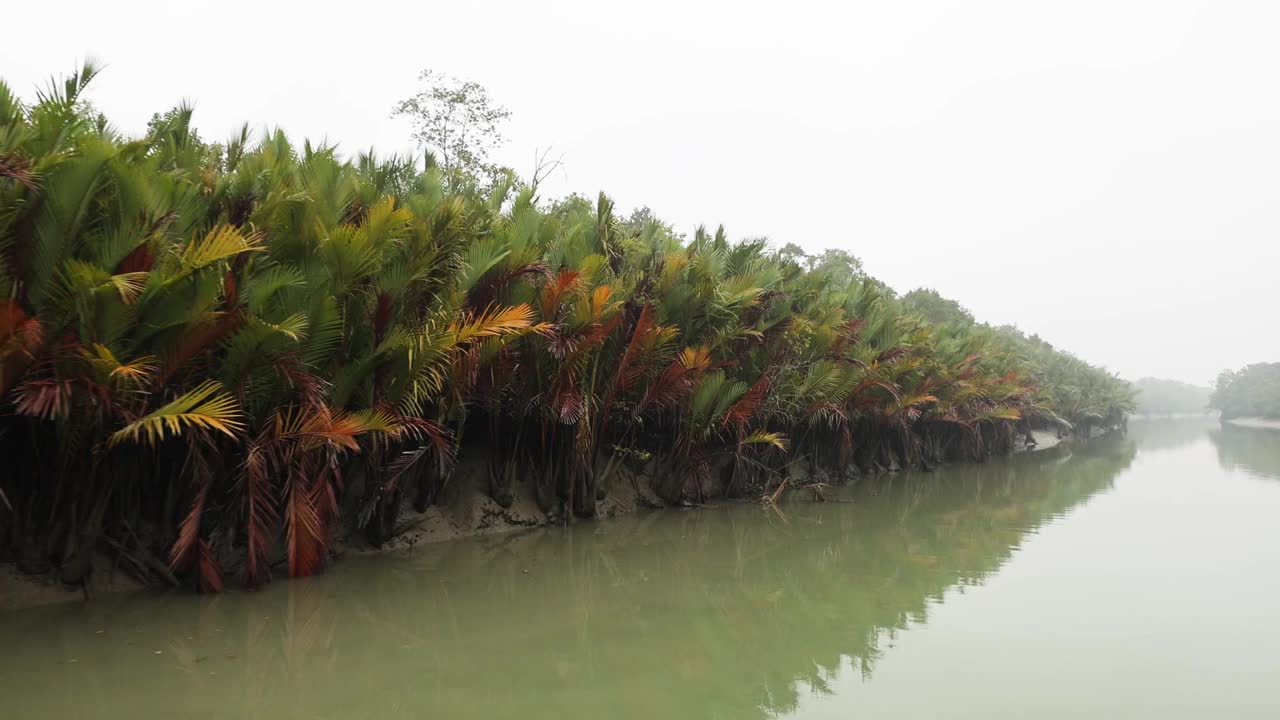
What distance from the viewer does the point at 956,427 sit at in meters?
19.4

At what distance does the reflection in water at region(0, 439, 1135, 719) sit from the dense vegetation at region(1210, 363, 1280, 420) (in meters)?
84.9

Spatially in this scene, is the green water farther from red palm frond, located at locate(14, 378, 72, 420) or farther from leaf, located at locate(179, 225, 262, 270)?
leaf, located at locate(179, 225, 262, 270)

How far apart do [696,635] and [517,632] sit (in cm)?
113

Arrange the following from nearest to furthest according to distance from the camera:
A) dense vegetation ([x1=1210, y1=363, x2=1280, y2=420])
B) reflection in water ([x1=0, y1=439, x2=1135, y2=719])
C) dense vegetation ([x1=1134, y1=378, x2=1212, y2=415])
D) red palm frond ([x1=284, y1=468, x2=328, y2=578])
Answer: reflection in water ([x1=0, y1=439, x2=1135, y2=719]), red palm frond ([x1=284, y1=468, x2=328, y2=578]), dense vegetation ([x1=1210, y1=363, x2=1280, y2=420]), dense vegetation ([x1=1134, y1=378, x2=1212, y2=415])

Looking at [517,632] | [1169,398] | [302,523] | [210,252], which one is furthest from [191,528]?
[1169,398]

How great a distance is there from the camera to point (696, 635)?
4.88m

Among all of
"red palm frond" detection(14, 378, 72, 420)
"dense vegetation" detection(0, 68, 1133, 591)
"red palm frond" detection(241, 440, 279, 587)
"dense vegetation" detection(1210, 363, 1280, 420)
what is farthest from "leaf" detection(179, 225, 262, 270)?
"dense vegetation" detection(1210, 363, 1280, 420)

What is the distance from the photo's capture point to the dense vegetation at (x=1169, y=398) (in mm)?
123500

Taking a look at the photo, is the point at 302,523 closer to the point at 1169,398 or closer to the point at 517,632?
the point at 517,632

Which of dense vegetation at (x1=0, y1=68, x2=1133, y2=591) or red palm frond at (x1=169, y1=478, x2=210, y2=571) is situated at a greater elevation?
dense vegetation at (x1=0, y1=68, x2=1133, y2=591)

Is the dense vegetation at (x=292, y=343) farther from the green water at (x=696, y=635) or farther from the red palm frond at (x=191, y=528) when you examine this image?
the green water at (x=696, y=635)

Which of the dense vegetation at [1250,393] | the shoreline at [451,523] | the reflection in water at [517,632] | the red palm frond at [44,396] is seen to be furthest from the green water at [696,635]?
the dense vegetation at [1250,393]

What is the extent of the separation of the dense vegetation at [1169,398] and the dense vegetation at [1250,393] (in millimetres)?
19610

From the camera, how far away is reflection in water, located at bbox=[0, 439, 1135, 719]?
3738 millimetres
